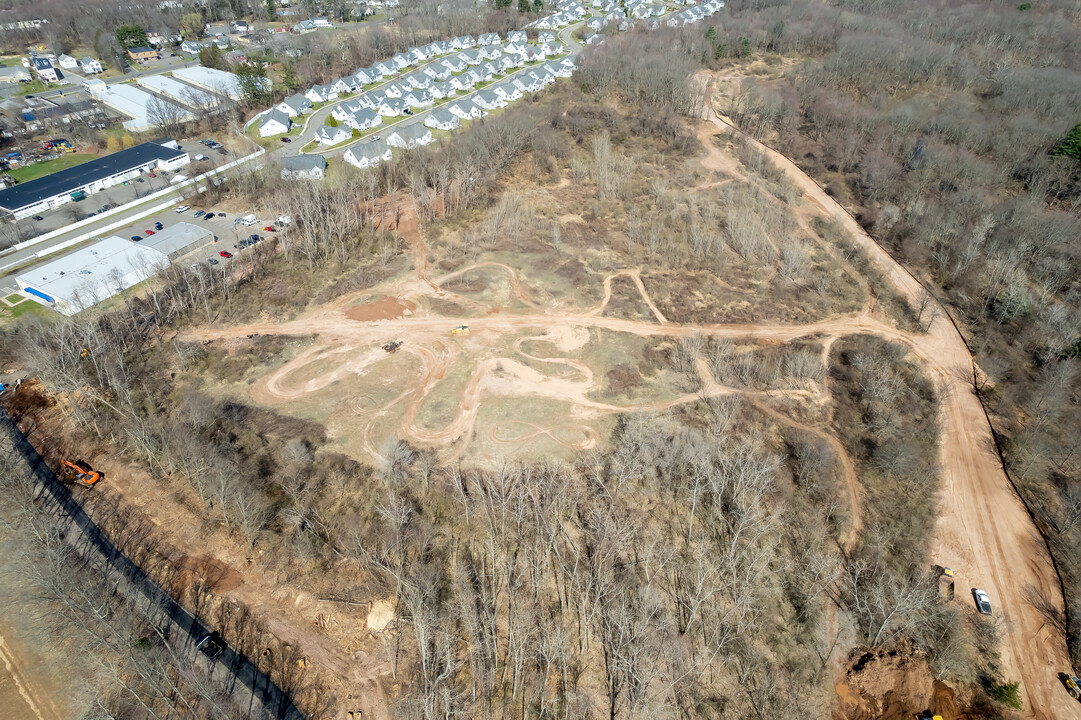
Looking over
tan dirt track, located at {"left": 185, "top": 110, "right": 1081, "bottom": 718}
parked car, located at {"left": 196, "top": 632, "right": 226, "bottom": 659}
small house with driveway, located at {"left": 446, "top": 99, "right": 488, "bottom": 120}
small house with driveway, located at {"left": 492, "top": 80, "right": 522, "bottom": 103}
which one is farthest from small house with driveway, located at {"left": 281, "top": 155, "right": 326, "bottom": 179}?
parked car, located at {"left": 196, "top": 632, "right": 226, "bottom": 659}

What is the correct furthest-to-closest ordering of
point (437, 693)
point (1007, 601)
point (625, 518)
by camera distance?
1. point (625, 518)
2. point (1007, 601)
3. point (437, 693)

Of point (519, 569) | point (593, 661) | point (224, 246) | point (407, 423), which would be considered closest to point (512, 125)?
point (224, 246)

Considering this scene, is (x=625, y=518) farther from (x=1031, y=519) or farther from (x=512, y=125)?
(x=512, y=125)

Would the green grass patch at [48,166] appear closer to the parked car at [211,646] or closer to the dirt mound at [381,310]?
the dirt mound at [381,310]

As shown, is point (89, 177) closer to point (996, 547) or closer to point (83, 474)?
point (83, 474)

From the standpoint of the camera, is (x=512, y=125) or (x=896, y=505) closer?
(x=896, y=505)

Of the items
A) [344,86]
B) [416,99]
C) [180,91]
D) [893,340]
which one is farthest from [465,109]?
[893,340]
